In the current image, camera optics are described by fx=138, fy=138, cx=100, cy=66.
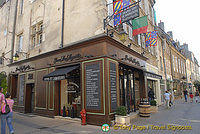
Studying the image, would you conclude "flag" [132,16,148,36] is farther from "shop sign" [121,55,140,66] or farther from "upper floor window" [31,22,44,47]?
"upper floor window" [31,22,44,47]

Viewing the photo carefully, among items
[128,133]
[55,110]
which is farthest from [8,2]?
[128,133]

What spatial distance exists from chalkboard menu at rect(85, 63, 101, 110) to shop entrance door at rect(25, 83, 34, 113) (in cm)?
661

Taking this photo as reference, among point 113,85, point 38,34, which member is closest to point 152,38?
point 113,85

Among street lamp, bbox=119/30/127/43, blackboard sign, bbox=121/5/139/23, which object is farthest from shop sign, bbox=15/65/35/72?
blackboard sign, bbox=121/5/139/23

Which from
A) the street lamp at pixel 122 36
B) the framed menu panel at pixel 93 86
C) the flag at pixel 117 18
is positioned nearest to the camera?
the framed menu panel at pixel 93 86

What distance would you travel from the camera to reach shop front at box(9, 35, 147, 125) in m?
6.69

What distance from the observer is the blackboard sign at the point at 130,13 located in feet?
21.8

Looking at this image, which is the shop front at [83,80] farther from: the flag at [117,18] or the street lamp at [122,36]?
the flag at [117,18]

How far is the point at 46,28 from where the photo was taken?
10703mm

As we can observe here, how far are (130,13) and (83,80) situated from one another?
164 inches

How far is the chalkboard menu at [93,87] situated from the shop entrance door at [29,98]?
6610mm

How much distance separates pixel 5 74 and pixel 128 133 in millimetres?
13998

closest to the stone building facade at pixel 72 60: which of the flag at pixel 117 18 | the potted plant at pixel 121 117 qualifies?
the potted plant at pixel 121 117

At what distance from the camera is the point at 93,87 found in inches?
270
